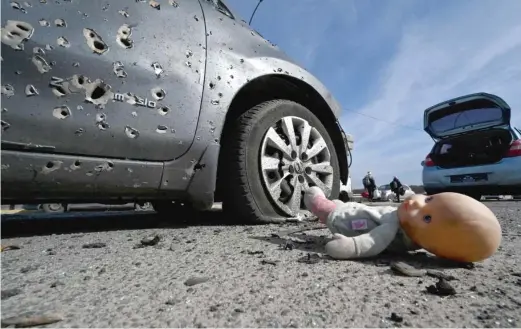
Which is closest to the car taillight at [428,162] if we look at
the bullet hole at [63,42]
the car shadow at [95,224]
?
the car shadow at [95,224]

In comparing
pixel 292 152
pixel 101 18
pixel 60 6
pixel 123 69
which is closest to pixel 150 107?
pixel 123 69

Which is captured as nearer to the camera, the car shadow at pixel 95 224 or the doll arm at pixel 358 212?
the doll arm at pixel 358 212

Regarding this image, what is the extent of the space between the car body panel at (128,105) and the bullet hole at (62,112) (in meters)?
0.02

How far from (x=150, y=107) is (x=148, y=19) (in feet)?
1.70

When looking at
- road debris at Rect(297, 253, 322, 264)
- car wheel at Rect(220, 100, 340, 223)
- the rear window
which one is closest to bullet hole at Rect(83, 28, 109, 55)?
car wheel at Rect(220, 100, 340, 223)

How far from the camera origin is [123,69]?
5.78ft

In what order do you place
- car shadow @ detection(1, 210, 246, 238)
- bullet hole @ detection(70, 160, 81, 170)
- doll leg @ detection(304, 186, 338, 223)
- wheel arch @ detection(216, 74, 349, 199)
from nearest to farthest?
bullet hole @ detection(70, 160, 81, 170) → doll leg @ detection(304, 186, 338, 223) → car shadow @ detection(1, 210, 246, 238) → wheel arch @ detection(216, 74, 349, 199)

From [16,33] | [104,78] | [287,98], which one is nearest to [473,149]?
[287,98]

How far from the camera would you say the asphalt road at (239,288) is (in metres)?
0.79

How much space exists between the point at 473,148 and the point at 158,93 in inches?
252

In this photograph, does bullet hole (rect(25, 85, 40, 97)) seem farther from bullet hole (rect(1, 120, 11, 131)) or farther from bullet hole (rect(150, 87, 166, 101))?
bullet hole (rect(150, 87, 166, 101))

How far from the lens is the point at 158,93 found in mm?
1867

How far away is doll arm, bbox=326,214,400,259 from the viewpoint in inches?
50.8

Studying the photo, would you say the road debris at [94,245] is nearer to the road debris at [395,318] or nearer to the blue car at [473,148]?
the road debris at [395,318]
